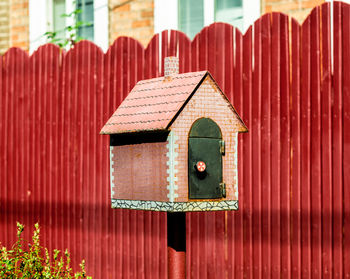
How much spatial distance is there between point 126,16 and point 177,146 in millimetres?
4757

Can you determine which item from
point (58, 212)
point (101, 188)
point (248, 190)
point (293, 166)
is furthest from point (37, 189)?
point (293, 166)

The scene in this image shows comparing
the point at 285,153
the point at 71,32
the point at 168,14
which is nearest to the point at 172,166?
the point at 285,153

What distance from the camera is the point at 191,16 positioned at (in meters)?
6.99

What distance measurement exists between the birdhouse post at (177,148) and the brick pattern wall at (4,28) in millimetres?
5728

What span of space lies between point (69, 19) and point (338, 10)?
4473mm

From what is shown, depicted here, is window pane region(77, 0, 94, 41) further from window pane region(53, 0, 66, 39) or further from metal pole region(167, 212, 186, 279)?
metal pole region(167, 212, 186, 279)

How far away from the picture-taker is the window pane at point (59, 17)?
8.19 meters

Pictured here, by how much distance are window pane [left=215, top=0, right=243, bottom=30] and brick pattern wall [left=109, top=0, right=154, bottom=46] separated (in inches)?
32.4

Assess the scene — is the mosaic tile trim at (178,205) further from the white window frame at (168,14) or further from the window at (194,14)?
the white window frame at (168,14)

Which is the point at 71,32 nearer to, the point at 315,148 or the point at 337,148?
the point at 315,148

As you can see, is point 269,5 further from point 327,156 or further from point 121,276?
point 121,276

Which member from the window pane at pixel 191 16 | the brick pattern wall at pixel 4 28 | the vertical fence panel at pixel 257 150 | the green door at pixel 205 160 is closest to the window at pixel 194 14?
the window pane at pixel 191 16

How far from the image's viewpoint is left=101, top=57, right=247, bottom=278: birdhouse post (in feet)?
9.46

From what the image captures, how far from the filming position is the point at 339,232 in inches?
167
